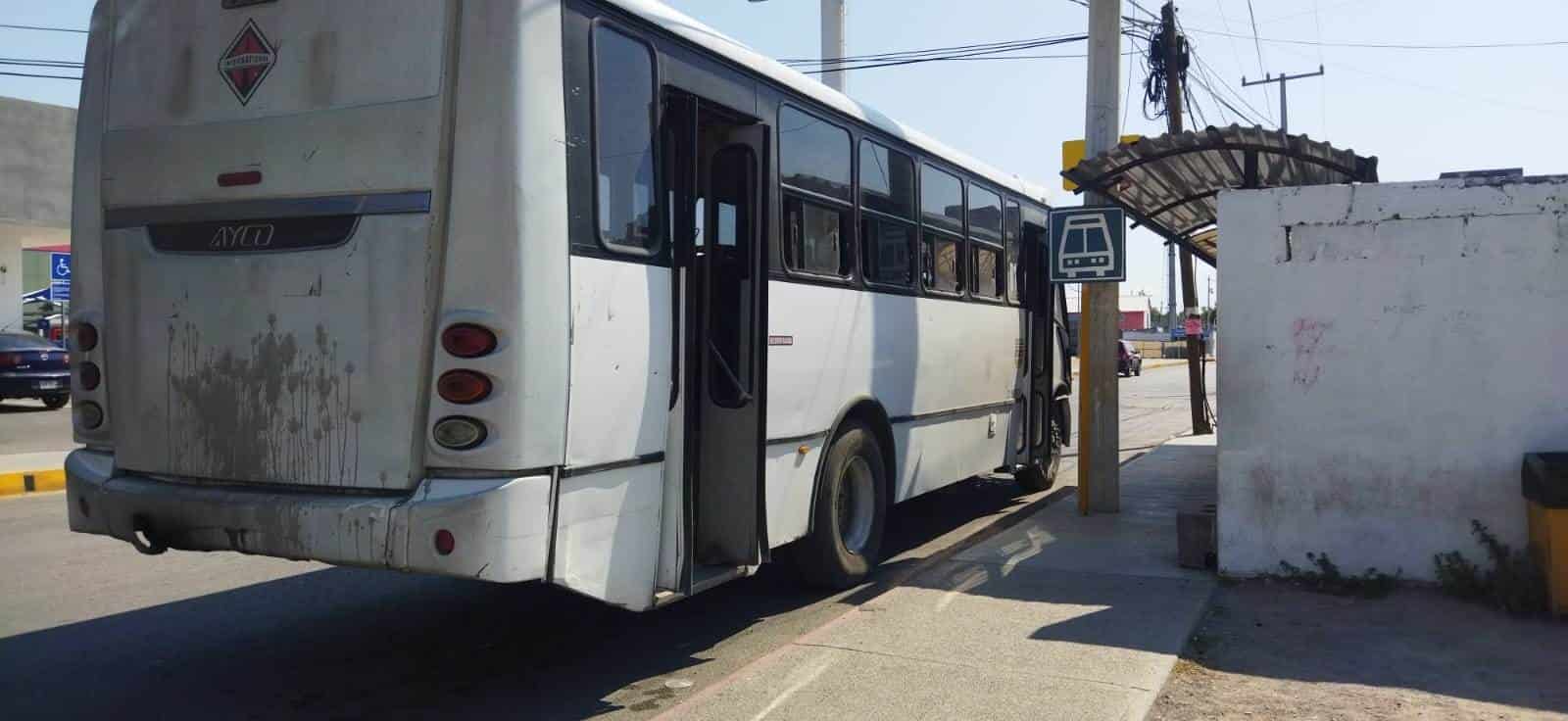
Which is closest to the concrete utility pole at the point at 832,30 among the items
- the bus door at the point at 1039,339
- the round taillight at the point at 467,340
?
the bus door at the point at 1039,339

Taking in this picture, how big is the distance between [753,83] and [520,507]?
287 centimetres

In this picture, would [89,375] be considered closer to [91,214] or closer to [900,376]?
[91,214]

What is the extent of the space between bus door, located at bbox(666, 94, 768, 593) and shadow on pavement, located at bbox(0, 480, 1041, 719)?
0.65 m

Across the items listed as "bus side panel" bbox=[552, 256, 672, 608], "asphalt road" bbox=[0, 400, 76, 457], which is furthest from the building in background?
"bus side panel" bbox=[552, 256, 672, 608]

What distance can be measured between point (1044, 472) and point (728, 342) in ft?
21.1

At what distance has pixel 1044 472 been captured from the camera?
38.6 ft

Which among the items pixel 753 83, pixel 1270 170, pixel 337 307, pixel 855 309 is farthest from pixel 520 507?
pixel 1270 170

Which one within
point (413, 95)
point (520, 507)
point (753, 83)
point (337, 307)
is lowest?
point (520, 507)

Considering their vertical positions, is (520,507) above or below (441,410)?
below

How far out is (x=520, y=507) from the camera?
14.6 feet

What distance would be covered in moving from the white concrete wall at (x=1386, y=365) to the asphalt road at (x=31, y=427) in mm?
13382

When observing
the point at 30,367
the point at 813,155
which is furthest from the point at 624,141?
the point at 30,367

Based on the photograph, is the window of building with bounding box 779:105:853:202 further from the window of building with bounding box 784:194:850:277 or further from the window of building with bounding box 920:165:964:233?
the window of building with bounding box 920:165:964:233

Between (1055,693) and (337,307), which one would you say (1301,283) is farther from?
(337,307)
